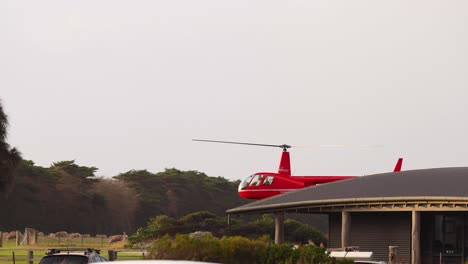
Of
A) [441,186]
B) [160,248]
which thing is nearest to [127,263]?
[160,248]

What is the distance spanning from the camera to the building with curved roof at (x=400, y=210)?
45.0 meters

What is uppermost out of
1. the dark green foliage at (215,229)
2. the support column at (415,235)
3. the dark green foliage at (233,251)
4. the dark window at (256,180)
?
the dark window at (256,180)

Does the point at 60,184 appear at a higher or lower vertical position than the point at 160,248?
higher

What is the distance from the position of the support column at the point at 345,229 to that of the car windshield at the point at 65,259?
24280 mm

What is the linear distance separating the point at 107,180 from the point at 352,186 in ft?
258

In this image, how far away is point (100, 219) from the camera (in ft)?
393

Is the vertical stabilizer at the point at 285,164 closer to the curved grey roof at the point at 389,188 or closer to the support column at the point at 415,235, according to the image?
the curved grey roof at the point at 389,188

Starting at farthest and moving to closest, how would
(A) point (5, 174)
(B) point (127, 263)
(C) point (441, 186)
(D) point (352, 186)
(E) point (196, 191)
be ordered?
(E) point (196, 191), (A) point (5, 174), (D) point (352, 186), (C) point (441, 186), (B) point (127, 263)

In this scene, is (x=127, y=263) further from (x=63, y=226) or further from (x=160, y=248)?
Answer: (x=63, y=226)

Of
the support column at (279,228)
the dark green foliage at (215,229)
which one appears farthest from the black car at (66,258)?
the dark green foliage at (215,229)

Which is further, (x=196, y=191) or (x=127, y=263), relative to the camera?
(x=196, y=191)

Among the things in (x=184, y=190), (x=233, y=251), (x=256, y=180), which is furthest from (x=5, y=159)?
(x=184, y=190)

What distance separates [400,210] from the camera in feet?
150

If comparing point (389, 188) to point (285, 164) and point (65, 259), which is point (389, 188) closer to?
point (285, 164)
